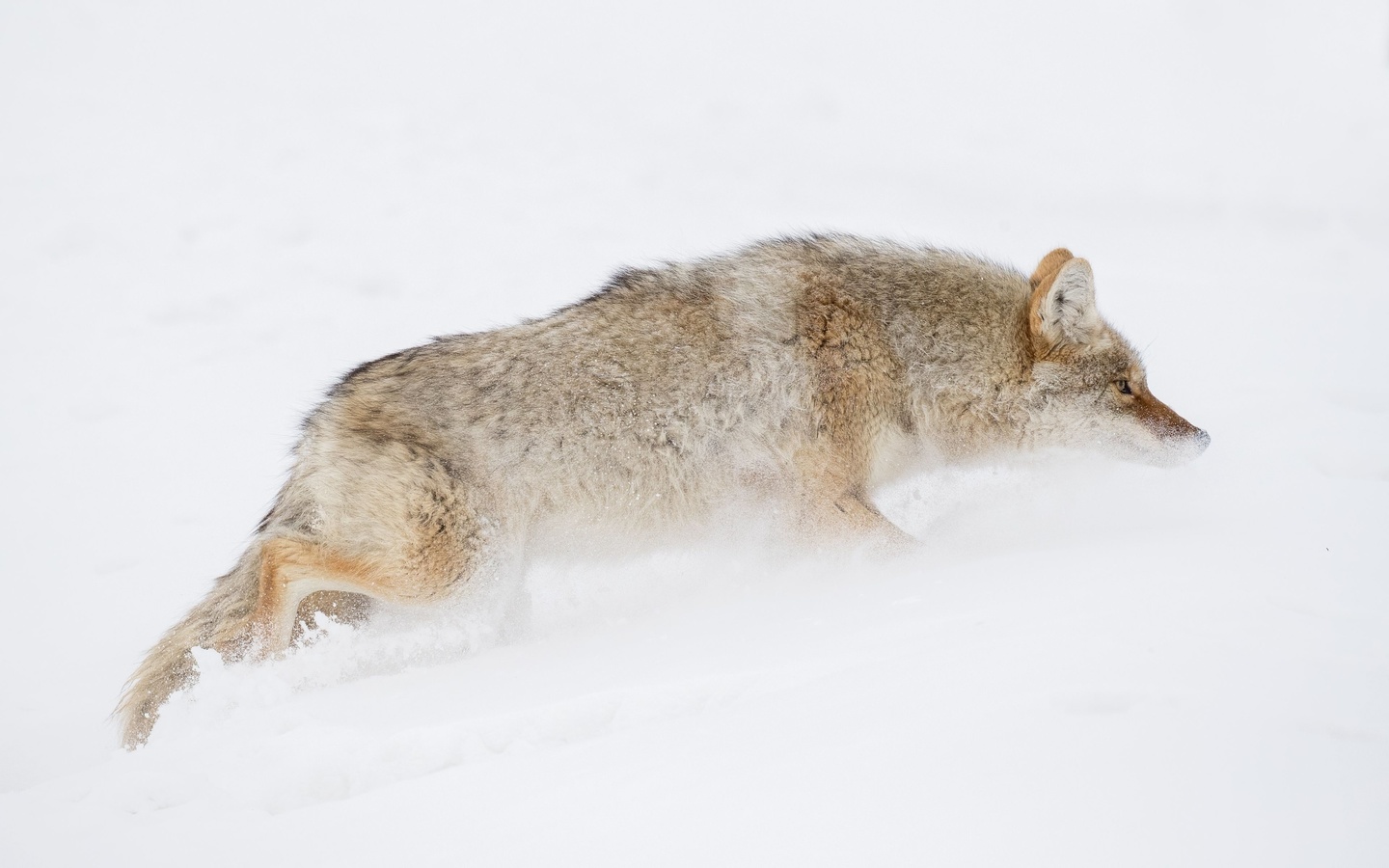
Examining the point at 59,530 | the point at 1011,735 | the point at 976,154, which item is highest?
the point at 976,154

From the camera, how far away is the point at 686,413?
176 inches

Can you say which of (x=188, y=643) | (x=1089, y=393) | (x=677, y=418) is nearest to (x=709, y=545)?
(x=677, y=418)

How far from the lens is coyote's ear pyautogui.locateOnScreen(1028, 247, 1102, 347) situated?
4.58m

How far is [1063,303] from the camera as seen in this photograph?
466 cm

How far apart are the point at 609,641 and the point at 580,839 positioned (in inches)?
66.0

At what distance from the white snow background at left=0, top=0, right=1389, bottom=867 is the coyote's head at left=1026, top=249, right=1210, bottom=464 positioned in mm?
213

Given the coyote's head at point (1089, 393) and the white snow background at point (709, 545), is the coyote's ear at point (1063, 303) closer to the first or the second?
the coyote's head at point (1089, 393)

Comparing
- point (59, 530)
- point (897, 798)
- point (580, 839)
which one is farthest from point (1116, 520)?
point (59, 530)

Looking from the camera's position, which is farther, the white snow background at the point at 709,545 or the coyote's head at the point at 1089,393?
the coyote's head at the point at 1089,393

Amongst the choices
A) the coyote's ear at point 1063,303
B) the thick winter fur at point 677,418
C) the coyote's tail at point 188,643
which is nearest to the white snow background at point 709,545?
the coyote's tail at point 188,643

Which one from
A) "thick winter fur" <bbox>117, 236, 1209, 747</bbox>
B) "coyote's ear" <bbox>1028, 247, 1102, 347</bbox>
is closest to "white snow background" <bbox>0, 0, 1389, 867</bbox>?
"thick winter fur" <bbox>117, 236, 1209, 747</bbox>

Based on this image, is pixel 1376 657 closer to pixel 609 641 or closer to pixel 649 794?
pixel 649 794

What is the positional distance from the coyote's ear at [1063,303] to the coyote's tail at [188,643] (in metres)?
3.59

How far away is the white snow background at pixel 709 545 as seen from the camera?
2.39 meters
